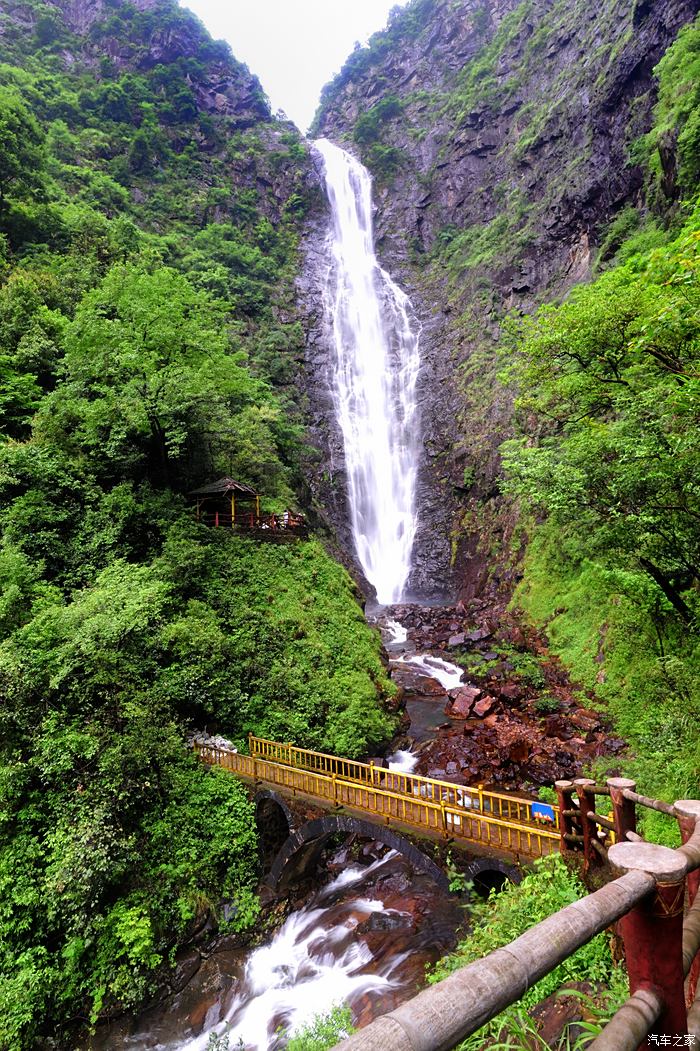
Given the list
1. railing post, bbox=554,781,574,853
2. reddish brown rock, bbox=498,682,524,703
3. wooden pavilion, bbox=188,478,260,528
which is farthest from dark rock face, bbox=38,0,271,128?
railing post, bbox=554,781,574,853

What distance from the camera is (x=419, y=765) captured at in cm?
1162

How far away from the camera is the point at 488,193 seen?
128ft

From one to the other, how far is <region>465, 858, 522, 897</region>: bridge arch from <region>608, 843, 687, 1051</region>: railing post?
5.46 metres

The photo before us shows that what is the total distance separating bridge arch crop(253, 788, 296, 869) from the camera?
9.07 metres

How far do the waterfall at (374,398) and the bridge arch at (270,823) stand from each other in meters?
18.6

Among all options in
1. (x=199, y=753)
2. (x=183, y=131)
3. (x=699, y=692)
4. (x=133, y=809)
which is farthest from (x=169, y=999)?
(x=183, y=131)

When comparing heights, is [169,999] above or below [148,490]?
below

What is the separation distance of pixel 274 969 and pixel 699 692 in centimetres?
817

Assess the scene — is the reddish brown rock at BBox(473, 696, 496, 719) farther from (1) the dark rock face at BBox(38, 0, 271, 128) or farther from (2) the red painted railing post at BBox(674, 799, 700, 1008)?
(1) the dark rock face at BBox(38, 0, 271, 128)

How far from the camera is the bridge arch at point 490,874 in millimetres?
6359

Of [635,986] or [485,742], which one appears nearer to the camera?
[635,986]

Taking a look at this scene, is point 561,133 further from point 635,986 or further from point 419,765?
point 635,986

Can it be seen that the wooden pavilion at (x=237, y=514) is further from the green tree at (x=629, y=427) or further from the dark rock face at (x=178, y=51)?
the dark rock face at (x=178, y=51)

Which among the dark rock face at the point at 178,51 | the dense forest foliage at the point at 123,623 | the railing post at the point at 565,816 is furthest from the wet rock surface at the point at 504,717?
the dark rock face at the point at 178,51
